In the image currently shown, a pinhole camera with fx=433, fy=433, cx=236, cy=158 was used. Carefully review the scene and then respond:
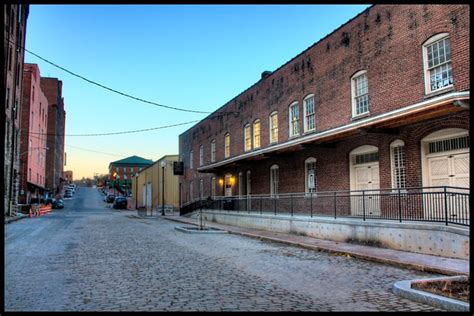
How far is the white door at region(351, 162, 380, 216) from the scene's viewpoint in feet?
50.8

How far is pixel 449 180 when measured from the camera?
1412cm

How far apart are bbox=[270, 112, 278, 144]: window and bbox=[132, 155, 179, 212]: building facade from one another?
23056mm

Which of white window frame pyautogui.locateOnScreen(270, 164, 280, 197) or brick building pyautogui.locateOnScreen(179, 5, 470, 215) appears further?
white window frame pyautogui.locateOnScreen(270, 164, 280, 197)

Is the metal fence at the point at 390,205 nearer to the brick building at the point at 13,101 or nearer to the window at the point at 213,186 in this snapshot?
the window at the point at 213,186

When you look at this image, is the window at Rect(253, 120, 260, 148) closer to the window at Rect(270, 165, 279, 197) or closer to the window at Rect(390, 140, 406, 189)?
the window at Rect(270, 165, 279, 197)

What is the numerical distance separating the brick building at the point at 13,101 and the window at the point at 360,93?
28210 mm

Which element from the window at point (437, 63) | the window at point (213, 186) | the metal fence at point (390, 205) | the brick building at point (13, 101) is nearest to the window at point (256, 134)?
the metal fence at point (390, 205)

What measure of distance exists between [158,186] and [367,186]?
44.7m

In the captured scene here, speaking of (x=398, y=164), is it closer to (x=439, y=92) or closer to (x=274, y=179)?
(x=439, y=92)

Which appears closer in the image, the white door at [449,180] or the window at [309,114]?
the white door at [449,180]

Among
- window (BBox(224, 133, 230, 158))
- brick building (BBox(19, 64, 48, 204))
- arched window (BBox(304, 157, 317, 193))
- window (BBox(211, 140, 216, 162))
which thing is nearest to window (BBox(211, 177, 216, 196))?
window (BBox(211, 140, 216, 162))

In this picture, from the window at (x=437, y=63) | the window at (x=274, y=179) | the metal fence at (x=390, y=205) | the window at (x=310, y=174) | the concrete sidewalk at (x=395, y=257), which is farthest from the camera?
the window at (x=274, y=179)

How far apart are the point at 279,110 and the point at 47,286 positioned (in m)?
18.6

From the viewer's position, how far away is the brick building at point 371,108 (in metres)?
13.9
